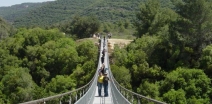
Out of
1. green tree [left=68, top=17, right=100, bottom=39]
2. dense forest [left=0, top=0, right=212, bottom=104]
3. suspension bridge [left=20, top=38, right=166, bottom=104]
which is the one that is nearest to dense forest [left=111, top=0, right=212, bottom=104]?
dense forest [left=0, top=0, right=212, bottom=104]

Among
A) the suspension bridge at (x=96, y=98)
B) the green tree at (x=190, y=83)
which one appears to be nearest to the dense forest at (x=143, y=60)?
the green tree at (x=190, y=83)

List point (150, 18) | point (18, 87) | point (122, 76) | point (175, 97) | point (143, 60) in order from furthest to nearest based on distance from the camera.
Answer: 1. point (150, 18)
2. point (18, 87)
3. point (143, 60)
4. point (122, 76)
5. point (175, 97)

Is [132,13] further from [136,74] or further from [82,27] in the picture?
[136,74]

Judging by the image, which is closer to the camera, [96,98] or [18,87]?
[96,98]

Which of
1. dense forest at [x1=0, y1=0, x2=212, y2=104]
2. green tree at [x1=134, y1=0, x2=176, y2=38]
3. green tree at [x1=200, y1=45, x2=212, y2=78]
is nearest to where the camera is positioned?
dense forest at [x1=0, y1=0, x2=212, y2=104]

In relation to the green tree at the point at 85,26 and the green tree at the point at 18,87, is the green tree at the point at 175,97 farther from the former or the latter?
the green tree at the point at 85,26

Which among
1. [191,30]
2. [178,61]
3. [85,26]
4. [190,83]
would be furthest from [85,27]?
[190,83]

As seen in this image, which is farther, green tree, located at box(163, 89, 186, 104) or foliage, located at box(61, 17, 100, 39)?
foliage, located at box(61, 17, 100, 39)

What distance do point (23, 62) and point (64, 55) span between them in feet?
41.9

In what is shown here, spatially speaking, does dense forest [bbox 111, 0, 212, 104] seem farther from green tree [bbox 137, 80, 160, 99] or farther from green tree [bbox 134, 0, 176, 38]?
green tree [bbox 134, 0, 176, 38]

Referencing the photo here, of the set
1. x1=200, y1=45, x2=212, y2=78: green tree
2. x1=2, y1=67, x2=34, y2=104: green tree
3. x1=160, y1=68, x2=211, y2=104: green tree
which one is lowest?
x1=2, y1=67, x2=34, y2=104: green tree

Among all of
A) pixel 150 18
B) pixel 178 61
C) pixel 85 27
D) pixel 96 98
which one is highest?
pixel 150 18

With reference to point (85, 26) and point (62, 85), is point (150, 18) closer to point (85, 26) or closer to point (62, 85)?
point (85, 26)

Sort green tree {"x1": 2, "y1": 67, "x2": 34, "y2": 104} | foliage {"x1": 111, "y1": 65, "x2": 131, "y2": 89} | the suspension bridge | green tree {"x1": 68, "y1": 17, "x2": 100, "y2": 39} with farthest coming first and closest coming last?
green tree {"x1": 68, "y1": 17, "x2": 100, "y2": 39}, green tree {"x1": 2, "y1": 67, "x2": 34, "y2": 104}, foliage {"x1": 111, "y1": 65, "x2": 131, "y2": 89}, the suspension bridge
